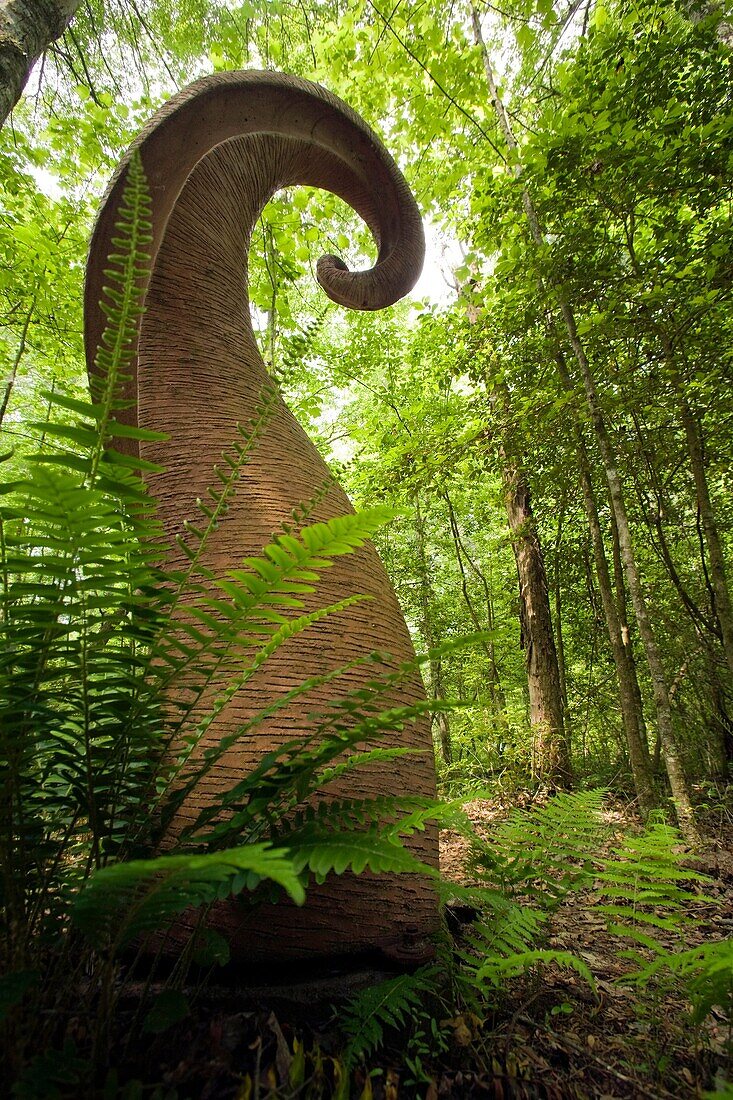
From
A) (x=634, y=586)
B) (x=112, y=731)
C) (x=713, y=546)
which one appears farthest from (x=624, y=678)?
(x=112, y=731)

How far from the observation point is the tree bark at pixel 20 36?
1.69m

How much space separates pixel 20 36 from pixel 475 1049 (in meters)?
3.25

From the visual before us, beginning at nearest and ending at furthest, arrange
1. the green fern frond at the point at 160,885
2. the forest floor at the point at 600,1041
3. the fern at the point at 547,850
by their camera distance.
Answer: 1. the green fern frond at the point at 160,885
2. the forest floor at the point at 600,1041
3. the fern at the point at 547,850

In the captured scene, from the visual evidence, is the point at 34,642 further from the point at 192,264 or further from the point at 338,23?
the point at 338,23

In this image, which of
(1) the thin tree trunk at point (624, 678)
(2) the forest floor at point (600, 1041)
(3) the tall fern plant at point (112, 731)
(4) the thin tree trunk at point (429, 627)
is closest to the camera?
(3) the tall fern plant at point (112, 731)

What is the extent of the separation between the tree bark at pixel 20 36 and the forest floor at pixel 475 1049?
253 centimetres

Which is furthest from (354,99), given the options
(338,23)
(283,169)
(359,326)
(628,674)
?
(628,674)

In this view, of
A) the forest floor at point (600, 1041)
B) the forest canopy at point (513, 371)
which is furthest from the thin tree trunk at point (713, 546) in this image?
the forest floor at point (600, 1041)

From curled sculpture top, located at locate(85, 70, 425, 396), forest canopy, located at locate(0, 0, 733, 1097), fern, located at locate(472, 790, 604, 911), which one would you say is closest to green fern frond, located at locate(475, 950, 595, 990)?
forest canopy, located at locate(0, 0, 733, 1097)

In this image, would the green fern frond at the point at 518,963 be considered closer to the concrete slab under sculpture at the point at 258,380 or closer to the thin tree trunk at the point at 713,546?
the concrete slab under sculpture at the point at 258,380

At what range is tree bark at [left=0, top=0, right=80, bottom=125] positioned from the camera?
5.53 feet

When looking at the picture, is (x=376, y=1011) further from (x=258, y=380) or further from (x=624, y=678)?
(x=624, y=678)

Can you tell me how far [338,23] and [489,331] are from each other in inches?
131

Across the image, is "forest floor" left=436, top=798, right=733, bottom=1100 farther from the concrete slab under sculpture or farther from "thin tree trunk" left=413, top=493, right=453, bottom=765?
"thin tree trunk" left=413, top=493, right=453, bottom=765
